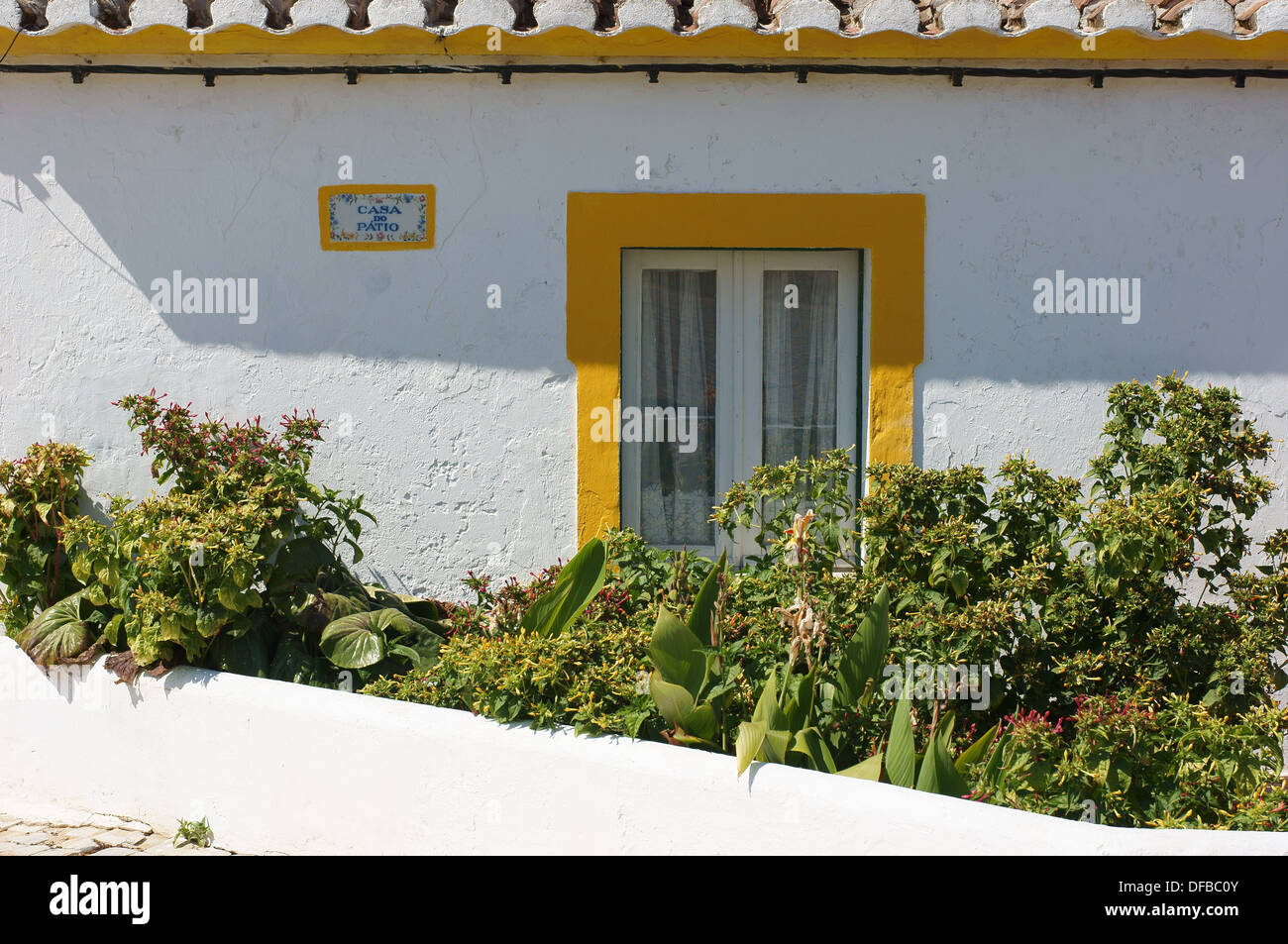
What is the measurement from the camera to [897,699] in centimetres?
377

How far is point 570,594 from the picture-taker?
14.0 ft

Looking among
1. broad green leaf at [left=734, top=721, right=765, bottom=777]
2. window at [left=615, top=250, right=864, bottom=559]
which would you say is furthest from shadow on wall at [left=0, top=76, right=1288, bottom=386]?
broad green leaf at [left=734, top=721, right=765, bottom=777]

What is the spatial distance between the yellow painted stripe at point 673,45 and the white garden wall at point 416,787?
2.69m

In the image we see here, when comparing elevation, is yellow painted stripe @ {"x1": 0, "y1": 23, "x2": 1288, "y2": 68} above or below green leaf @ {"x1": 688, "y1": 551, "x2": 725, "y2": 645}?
above

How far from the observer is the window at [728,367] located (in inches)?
203

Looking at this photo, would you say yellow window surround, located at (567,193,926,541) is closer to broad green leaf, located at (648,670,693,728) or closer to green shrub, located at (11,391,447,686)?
green shrub, located at (11,391,447,686)

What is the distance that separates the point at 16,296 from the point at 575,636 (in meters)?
3.34

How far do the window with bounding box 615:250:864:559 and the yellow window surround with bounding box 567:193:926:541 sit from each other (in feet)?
0.59

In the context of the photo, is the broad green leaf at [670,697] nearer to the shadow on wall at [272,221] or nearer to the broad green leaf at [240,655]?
the broad green leaf at [240,655]

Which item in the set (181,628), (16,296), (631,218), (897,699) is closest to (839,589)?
(897,699)

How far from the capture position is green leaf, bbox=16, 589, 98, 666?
14.5 ft
